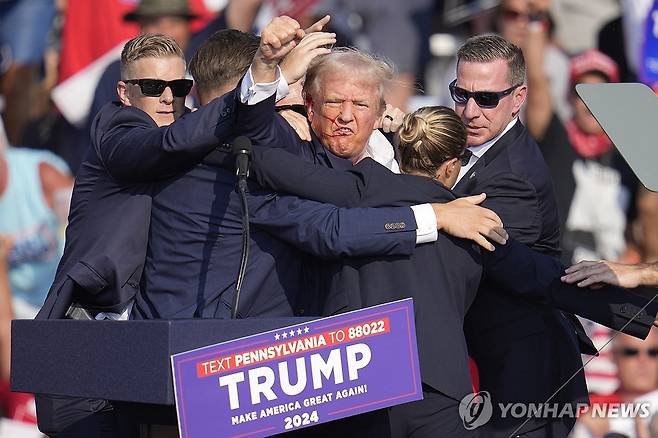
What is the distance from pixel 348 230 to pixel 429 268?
0.87ft

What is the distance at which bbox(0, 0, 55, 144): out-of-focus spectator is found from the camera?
8148mm

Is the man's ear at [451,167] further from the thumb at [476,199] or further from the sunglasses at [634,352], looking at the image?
the sunglasses at [634,352]

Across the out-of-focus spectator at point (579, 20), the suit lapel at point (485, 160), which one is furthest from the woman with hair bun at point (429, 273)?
the out-of-focus spectator at point (579, 20)

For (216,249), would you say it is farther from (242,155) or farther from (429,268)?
(429,268)

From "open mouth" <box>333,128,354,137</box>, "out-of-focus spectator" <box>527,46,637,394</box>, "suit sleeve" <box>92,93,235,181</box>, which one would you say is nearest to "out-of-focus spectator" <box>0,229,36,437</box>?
"out-of-focus spectator" <box>527,46,637,394</box>

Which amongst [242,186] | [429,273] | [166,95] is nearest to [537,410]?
[429,273]

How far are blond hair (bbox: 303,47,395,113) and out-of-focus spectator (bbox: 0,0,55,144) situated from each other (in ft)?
15.5

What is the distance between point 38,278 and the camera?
800cm

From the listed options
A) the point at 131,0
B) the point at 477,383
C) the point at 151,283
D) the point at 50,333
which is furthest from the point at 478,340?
the point at 131,0

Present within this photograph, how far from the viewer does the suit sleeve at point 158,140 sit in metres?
3.49

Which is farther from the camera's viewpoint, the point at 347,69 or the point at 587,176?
the point at 587,176

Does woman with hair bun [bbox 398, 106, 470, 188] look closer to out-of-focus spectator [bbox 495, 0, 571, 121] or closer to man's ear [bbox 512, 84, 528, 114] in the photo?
man's ear [bbox 512, 84, 528, 114]

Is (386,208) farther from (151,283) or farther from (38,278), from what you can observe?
(38,278)

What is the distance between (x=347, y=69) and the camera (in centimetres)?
378
